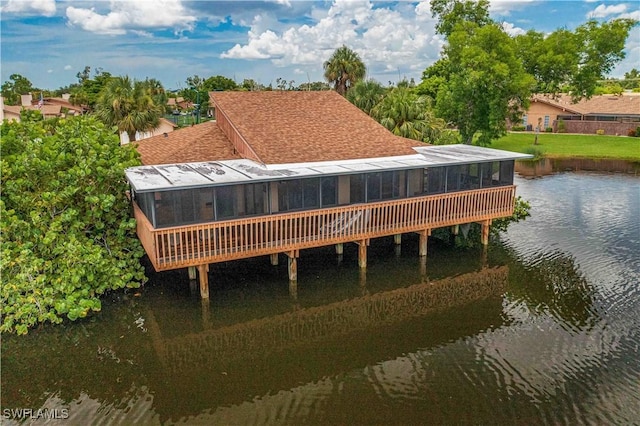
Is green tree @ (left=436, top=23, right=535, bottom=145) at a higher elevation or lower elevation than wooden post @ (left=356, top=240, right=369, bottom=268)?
higher

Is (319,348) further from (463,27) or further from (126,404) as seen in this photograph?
(463,27)

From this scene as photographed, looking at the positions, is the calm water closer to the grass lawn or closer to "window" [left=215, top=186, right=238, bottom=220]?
"window" [left=215, top=186, right=238, bottom=220]

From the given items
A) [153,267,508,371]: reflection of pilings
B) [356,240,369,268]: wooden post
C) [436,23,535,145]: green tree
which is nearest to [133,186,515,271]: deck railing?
[356,240,369,268]: wooden post

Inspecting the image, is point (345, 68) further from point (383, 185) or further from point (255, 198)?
point (255, 198)

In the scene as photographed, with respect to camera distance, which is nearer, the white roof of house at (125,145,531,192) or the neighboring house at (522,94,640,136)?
the white roof of house at (125,145,531,192)

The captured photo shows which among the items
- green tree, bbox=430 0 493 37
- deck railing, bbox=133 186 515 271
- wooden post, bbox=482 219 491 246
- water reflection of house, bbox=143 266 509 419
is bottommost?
water reflection of house, bbox=143 266 509 419

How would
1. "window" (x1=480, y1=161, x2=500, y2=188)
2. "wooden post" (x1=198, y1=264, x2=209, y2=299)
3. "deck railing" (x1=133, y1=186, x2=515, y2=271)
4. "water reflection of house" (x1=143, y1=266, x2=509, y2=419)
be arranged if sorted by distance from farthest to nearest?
"window" (x1=480, y1=161, x2=500, y2=188)
"wooden post" (x1=198, y1=264, x2=209, y2=299)
"deck railing" (x1=133, y1=186, x2=515, y2=271)
"water reflection of house" (x1=143, y1=266, x2=509, y2=419)

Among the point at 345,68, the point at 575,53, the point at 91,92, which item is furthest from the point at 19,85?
the point at 575,53
